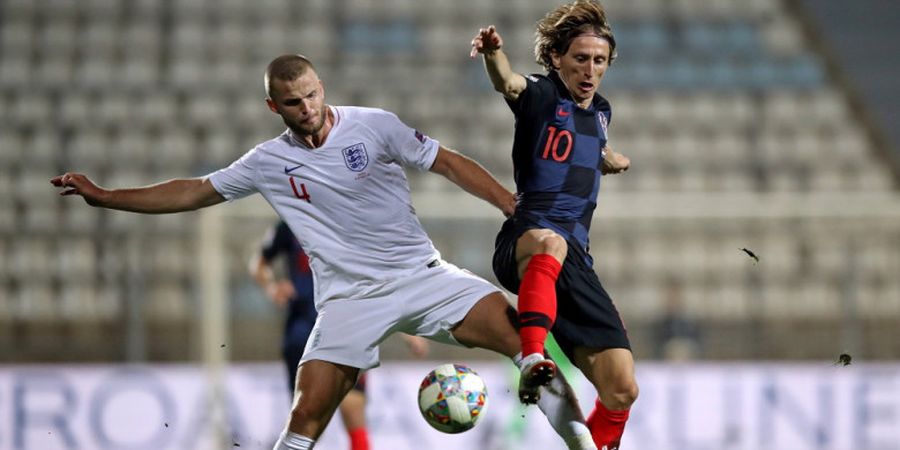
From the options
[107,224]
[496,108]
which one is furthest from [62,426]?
[496,108]

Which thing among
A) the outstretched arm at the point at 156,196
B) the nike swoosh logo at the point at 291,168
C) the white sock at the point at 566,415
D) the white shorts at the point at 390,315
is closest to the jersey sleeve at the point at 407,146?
the nike swoosh logo at the point at 291,168

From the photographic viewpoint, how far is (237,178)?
5047 millimetres

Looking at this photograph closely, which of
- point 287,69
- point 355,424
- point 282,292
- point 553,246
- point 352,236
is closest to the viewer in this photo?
point 287,69

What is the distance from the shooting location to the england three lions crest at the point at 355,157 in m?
4.94

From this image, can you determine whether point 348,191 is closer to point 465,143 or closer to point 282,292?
point 282,292

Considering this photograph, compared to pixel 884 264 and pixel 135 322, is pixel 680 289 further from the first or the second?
pixel 135 322

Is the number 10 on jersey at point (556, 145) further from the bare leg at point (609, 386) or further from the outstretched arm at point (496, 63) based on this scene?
the bare leg at point (609, 386)

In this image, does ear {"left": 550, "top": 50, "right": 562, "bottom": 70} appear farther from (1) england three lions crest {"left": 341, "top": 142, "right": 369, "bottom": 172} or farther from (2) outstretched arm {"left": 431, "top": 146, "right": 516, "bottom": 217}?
(1) england three lions crest {"left": 341, "top": 142, "right": 369, "bottom": 172}

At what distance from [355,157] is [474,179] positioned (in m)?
0.46

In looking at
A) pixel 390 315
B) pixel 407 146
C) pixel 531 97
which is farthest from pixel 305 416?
pixel 531 97

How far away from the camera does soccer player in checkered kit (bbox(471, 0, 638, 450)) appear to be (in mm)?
4984

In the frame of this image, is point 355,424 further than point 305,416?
Yes

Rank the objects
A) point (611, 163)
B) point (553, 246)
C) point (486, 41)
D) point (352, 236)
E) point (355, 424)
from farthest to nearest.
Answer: point (355, 424)
point (611, 163)
point (352, 236)
point (553, 246)
point (486, 41)

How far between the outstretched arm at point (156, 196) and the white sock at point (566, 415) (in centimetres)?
147
